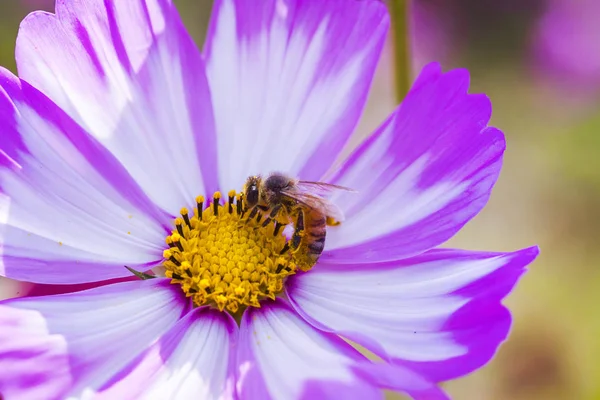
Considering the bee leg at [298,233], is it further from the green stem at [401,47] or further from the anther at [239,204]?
the green stem at [401,47]

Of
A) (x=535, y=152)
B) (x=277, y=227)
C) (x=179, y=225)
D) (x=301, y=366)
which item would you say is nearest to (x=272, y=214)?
(x=277, y=227)

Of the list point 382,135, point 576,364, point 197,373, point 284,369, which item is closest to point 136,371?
point 197,373

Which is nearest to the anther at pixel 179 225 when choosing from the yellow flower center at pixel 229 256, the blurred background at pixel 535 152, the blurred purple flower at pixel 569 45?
the yellow flower center at pixel 229 256

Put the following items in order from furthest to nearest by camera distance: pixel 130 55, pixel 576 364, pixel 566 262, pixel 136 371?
pixel 566 262 → pixel 576 364 → pixel 130 55 → pixel 136 371

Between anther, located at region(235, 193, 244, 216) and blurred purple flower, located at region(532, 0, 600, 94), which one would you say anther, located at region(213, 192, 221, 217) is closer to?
anther, located at region(235, 193, 244, 216)

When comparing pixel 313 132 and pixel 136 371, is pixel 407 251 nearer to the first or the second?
pixel 313 132

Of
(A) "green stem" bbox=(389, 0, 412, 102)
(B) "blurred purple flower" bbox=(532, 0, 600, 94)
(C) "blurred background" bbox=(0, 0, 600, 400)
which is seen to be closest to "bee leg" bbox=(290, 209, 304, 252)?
(A) "green stem" bbox=(389, 0, 412, 102)
